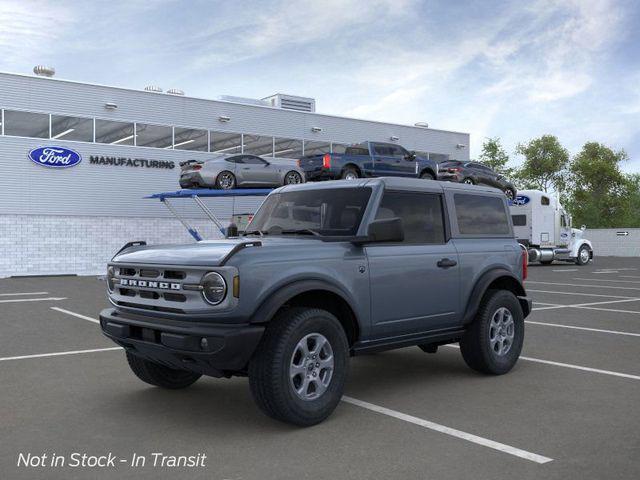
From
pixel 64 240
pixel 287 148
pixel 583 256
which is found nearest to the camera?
pixel 64 240

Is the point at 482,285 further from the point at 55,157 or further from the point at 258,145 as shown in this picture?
the point at 258,145

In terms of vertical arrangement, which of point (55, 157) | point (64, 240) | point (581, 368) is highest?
point (55, 157)

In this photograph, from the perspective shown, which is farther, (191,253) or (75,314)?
(75,314)

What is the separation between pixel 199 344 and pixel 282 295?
689 mm

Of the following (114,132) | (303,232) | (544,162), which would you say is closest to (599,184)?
(544,162)

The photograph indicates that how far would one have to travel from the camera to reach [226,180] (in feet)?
74.2

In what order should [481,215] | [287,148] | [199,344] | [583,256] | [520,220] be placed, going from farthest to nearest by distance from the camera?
[287,148]
[583,256]
[520,220]
[481,215]
[199,344]

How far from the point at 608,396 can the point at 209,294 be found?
12.1 feet

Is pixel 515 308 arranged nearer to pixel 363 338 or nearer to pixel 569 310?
pixel 363 338

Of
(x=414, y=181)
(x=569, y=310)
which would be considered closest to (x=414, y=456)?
(x=414, y=181)

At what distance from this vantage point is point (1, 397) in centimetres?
591

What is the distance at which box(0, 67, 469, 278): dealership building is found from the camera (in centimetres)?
2609

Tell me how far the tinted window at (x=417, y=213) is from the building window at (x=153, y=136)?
24394mm

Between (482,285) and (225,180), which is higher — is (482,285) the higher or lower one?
A: the lower one
